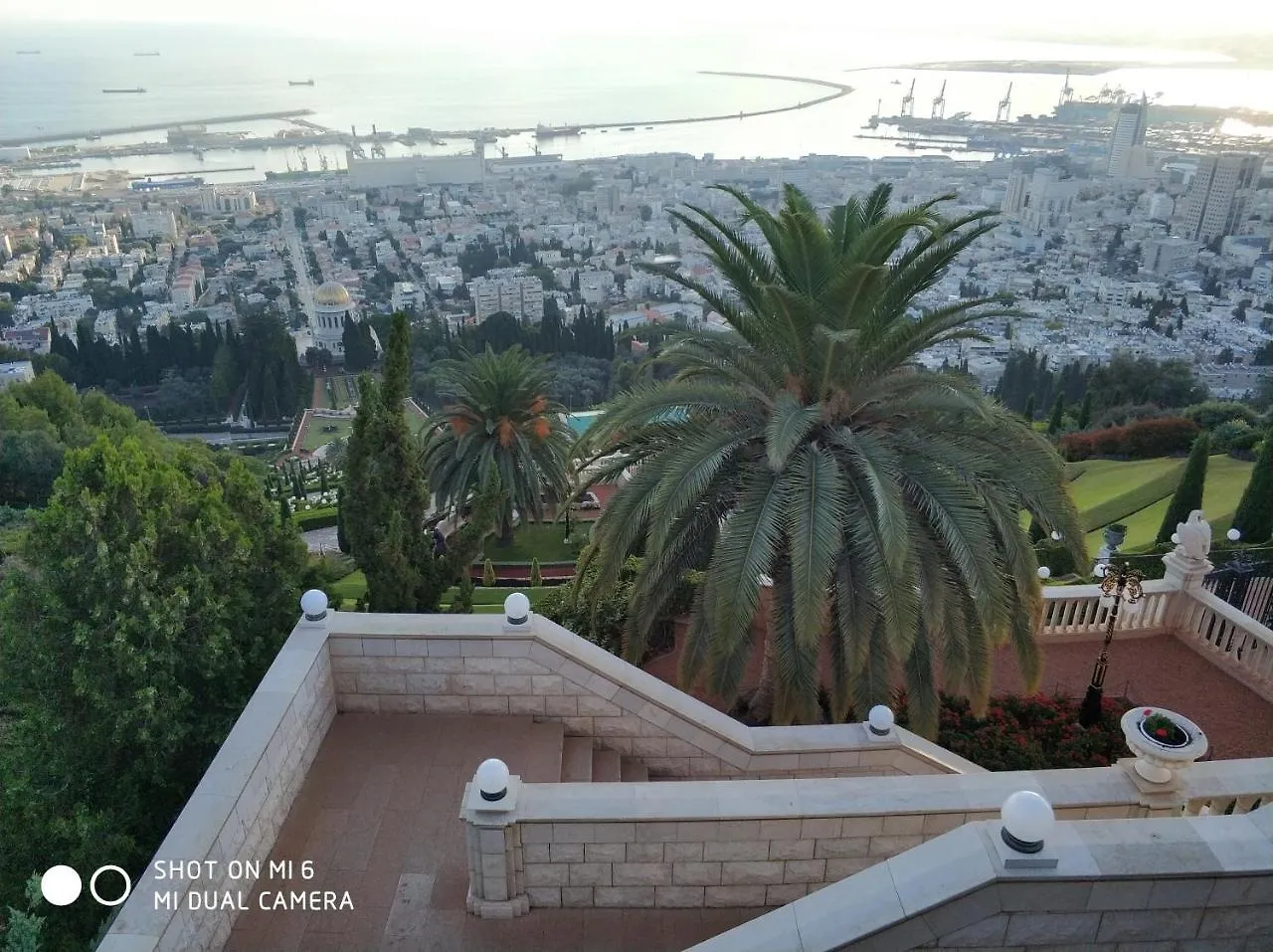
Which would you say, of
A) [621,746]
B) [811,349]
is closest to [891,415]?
[811,349]

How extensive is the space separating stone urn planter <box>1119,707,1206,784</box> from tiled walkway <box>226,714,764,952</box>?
1.91 m

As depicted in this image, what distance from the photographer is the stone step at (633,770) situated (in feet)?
16.4

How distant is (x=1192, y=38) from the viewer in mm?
123750

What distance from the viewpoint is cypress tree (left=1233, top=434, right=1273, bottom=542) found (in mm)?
11312

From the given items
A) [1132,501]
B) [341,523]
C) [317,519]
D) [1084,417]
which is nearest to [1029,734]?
[341,523]

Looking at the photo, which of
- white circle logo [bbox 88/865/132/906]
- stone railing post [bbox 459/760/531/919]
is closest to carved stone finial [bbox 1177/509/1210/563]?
stone railing post [bbox 459/760/531/919]

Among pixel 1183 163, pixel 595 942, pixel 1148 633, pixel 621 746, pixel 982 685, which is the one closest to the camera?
pixel 595 942

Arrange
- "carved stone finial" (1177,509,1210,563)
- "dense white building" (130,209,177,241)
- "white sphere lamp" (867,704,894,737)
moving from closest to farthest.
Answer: "white sphere lamp" (867,704,894,737), "carved stone finial" (1177,509,1210,563), "dense white building" (130,209,177,241)

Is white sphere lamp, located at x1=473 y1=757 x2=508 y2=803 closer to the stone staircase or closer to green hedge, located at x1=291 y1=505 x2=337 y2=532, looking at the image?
the stone staircase

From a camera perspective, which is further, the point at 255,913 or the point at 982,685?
the point at 982,685

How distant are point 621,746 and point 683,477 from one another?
1.62 m

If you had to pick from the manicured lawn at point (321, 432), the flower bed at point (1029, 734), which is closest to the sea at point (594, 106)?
the manicured lawn at point (321, 432)

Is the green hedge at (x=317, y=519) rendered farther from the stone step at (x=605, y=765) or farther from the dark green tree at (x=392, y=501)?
the stone step at (x=605, y=765)

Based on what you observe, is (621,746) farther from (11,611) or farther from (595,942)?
(11,611)
